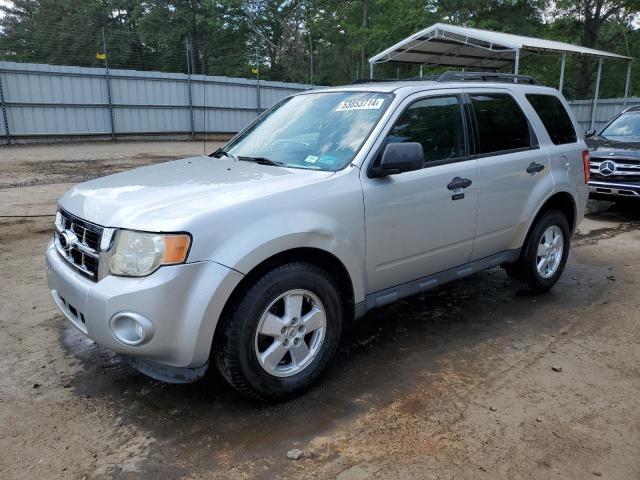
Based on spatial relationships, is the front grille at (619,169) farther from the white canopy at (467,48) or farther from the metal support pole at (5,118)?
the metal support pole at (5,118)

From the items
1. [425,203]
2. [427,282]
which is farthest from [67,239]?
[427,282]

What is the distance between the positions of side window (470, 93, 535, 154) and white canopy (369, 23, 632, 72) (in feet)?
36.0

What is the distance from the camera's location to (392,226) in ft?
10.9

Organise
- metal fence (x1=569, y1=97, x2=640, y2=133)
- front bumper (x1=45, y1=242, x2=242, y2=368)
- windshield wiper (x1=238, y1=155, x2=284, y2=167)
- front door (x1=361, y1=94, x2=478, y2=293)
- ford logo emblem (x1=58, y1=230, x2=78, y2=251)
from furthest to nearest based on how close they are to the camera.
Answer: metal fence (x1=569, y1=97, x2=640, y2=133)
windshield wiper (x1=238, y1=155, x2=284, y2=167)
front door (x1=361, y1=94, x2=478, y2=293)
ford logo emblem (x1=58, y1=230, x2=78, y2=251)
front bumper (x1=45, y1=242, x2=242, y2=368)

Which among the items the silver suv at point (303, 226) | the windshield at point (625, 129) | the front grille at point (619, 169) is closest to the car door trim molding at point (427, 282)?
the silver suv at point (303, 226)

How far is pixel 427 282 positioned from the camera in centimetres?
372

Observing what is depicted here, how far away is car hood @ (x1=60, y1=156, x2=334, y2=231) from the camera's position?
2.60m

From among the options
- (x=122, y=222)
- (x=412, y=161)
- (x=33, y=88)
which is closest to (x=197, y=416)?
(x=122, y=222)

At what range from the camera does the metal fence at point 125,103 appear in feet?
57.9

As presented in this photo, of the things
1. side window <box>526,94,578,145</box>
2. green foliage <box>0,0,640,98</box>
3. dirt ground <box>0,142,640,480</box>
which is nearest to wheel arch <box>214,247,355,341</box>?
dirt ground <box>0,142,640,480</box>

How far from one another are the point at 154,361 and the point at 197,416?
46 cm

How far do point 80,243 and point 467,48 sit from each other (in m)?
17.4

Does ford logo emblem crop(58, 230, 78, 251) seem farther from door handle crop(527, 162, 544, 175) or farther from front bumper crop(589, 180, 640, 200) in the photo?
front bumper crop(589, 180, 640, 200)

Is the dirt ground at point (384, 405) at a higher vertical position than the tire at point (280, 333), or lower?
lower
